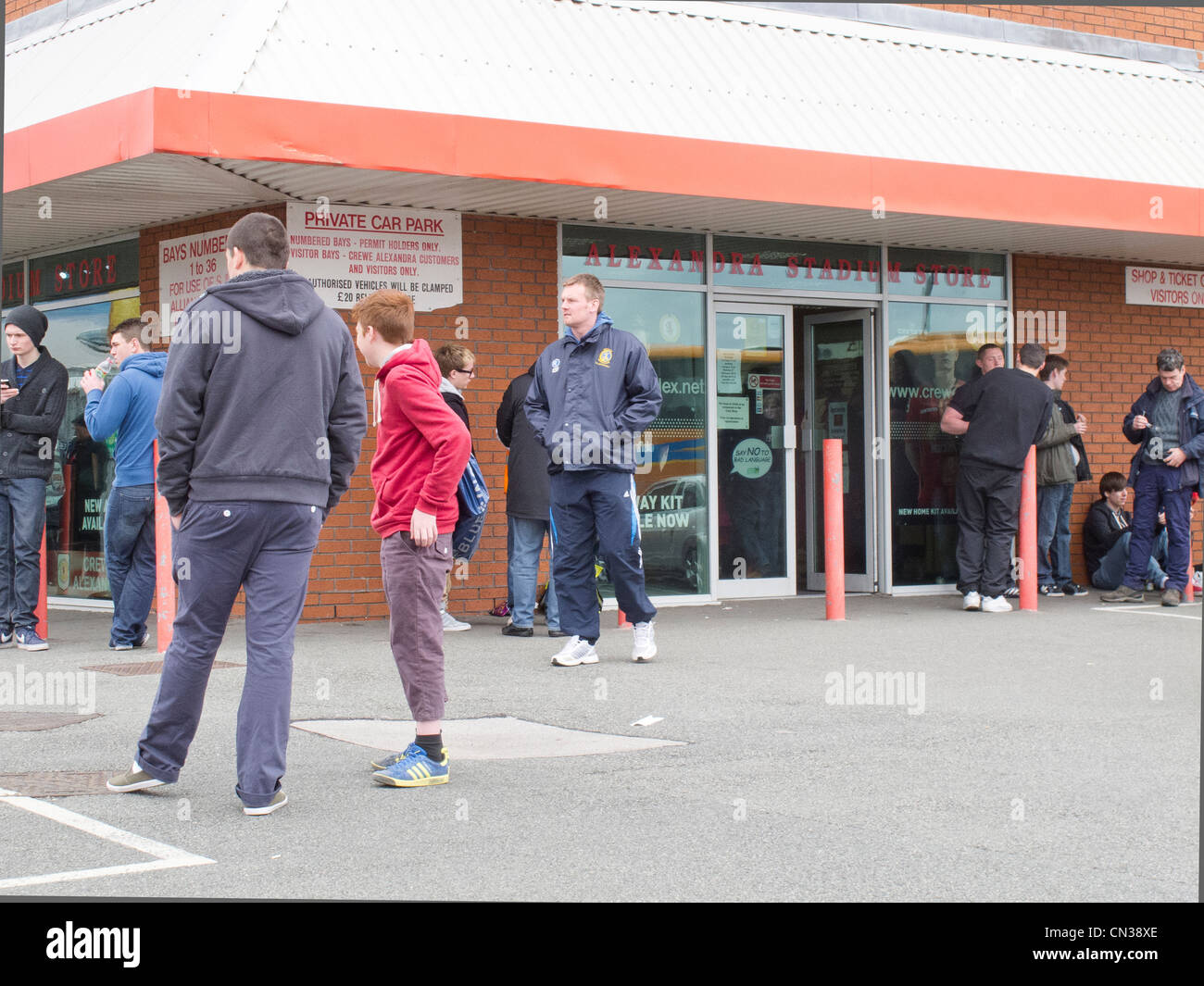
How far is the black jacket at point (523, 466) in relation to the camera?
996 cm

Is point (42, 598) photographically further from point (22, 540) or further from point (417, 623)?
point (417, 623)

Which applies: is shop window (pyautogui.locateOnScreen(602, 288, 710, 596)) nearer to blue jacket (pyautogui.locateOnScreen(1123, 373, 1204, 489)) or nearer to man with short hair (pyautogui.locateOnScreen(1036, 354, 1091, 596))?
man with short hair (pyautogui.locateOnScreen(1036, 354, 1091, 596))

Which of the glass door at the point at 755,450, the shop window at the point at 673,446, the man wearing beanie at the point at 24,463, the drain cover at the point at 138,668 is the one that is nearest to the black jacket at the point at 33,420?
the man wearing beanie at the point at 24,463

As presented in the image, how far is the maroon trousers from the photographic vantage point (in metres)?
5.32

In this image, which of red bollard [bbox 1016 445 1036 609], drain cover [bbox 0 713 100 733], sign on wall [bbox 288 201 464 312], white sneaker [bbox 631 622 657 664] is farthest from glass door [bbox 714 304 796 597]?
drain cover [bbox 0 713 100 733]

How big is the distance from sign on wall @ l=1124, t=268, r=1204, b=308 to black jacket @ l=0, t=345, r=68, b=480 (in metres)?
10.1

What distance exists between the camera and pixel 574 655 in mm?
8438

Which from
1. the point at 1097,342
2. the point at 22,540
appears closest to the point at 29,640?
the point at 22,540

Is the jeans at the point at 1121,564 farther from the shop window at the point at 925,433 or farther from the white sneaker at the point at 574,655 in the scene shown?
the white sneaker at the point at 574,655

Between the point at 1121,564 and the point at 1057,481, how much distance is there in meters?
1.30

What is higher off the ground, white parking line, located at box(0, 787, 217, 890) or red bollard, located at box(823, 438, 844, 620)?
red bollard, located at box(823, 438, 844, 620)

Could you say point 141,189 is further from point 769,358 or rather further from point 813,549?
point 813,549
